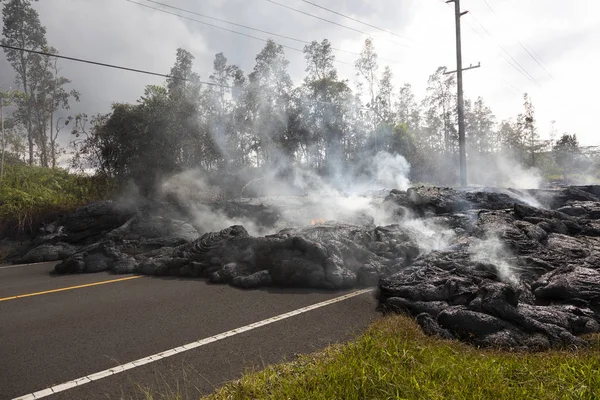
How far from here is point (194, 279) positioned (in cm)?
799

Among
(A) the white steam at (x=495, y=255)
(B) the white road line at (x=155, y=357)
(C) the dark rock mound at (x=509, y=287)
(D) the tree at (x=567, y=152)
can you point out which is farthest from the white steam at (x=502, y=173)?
(B) the white road line at (x=155, y=357)

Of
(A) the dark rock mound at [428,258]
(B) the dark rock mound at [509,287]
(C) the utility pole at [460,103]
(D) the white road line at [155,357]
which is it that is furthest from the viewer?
(C) the utility pole at [460,103]

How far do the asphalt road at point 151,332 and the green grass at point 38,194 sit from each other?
8.20m

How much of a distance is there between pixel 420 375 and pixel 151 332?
353cm

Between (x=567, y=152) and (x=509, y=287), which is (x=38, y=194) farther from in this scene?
(x=567, y=152)

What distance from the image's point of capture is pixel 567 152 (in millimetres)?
38812

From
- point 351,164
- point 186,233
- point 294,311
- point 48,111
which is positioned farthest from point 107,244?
point 48,111

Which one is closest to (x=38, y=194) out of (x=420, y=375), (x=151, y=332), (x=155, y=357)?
(x=151, y=332)

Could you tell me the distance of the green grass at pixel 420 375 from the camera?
288cm

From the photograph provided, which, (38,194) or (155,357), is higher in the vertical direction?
(38,194)

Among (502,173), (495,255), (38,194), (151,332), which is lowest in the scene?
(151,332)

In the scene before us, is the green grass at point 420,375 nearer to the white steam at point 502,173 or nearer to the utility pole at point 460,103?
the utility pole at point 460,103

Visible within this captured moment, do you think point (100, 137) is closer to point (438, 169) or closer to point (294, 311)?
point (294, 311)

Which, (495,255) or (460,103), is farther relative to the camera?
(460,103)
